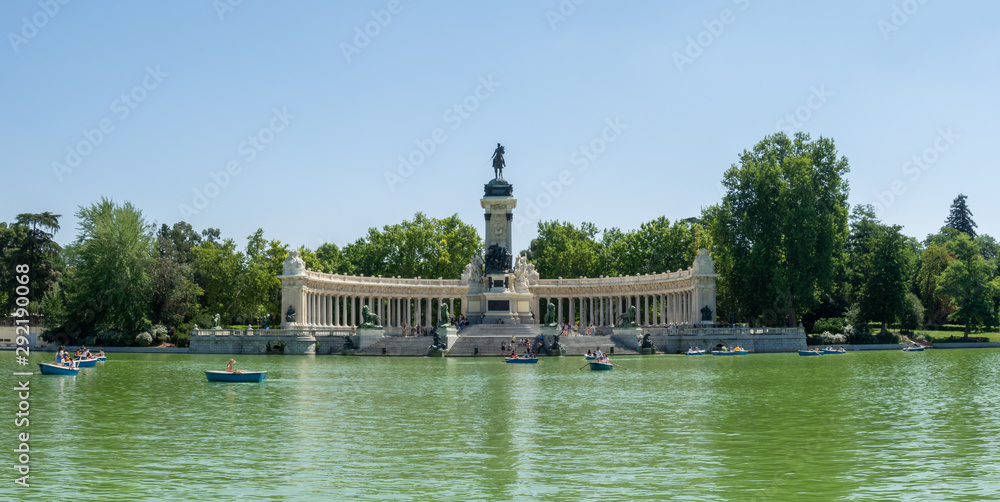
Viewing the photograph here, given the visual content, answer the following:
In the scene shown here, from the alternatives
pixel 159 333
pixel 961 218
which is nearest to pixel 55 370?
pixel 159 333

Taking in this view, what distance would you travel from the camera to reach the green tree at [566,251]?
10506 centimetres

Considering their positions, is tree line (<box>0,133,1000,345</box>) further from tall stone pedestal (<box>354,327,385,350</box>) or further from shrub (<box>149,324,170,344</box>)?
tall stone pedestal (<box>354,327,385,350</box>)

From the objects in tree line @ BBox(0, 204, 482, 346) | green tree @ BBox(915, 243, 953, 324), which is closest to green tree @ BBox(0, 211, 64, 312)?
tree line @ BBox(0, 204, 482, 346)

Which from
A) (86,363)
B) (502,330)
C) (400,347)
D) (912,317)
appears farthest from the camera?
(912,317)

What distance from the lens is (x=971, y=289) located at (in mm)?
87438

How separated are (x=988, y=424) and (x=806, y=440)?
602 centimetres

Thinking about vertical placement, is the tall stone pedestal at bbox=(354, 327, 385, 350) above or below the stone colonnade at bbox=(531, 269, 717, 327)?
below

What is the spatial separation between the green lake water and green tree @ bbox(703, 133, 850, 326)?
115ft

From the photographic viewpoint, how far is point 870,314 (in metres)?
81.8

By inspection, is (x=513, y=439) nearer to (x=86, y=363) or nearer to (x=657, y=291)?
(x=86, y=363)

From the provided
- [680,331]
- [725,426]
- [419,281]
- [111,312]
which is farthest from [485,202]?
[725,426]

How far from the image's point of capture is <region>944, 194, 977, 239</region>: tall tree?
442ft

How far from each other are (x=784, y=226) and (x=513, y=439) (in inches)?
2243

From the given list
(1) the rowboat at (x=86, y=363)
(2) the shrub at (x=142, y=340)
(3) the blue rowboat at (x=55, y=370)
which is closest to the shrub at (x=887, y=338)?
(2) the shrub at (x=142, y=340)
